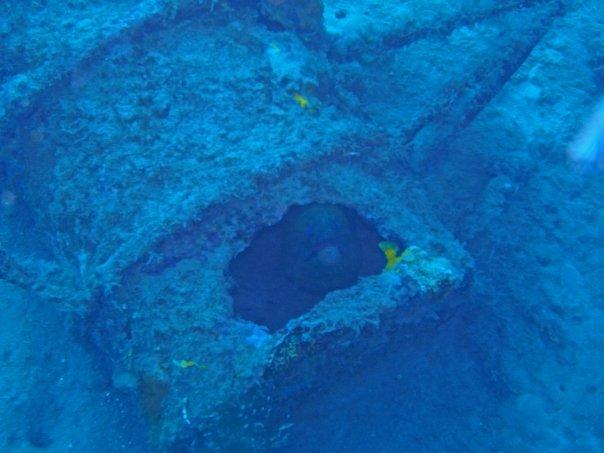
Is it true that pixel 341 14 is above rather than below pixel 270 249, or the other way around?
above

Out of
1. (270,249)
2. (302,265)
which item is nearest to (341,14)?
(270,249)

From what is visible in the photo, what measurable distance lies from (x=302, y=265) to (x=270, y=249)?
476 millimetres

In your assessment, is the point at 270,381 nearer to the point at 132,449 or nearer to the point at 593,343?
the point at 132,449

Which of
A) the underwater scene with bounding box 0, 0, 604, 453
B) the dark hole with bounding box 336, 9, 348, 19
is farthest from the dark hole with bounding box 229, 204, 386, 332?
the dark hole with bounding box 336, 9, 348, 19

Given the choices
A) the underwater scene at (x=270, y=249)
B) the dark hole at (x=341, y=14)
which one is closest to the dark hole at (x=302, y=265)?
the underwater scene at (x=270, y=249)

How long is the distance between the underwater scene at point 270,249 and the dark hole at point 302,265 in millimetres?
20

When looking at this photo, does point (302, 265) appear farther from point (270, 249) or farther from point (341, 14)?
point (341, 14)

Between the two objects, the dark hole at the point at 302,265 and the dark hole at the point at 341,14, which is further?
the dark hole at the point at 341,14

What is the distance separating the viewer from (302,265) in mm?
3492

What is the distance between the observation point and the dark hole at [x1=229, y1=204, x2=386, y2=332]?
3436mm

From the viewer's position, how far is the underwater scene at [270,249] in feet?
9.85

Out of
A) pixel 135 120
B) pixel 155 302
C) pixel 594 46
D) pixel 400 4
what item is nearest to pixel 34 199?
pixel 135 120

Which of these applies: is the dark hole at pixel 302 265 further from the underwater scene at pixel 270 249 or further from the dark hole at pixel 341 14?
the dark hole at pixel 341 14

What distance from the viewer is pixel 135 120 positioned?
366cm
